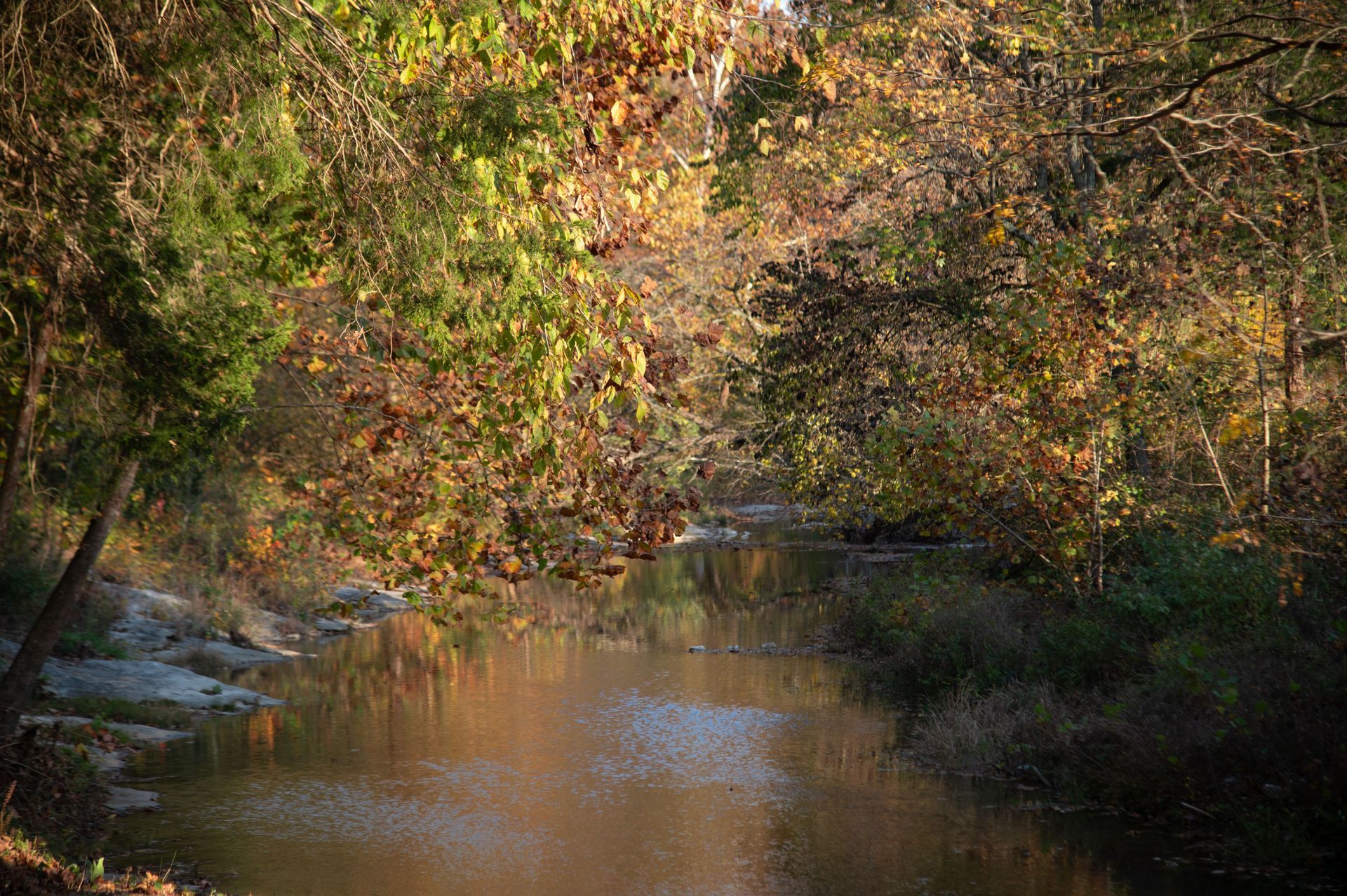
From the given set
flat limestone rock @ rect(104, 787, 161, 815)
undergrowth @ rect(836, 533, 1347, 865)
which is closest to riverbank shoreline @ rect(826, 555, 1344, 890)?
undergrowth @ rect(836, 533, 1347, 865)

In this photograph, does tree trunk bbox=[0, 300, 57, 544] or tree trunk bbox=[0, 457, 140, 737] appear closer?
tree trunk bbox=[0, 300, 57, 544]

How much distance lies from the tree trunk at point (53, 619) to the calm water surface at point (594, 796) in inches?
63.1

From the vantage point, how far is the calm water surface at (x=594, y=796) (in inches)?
389

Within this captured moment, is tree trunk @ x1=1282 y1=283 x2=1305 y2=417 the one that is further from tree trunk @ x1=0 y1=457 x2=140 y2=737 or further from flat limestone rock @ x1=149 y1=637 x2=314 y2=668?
flat limestone rock @ x1=149 y1=637 x2=314 y2=668

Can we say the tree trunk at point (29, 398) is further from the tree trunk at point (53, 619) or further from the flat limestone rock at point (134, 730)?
the flat limestone rock at point (134, 730)

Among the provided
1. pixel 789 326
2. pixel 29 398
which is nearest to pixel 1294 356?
pixel 789 326

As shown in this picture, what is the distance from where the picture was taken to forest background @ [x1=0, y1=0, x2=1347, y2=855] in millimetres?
7043

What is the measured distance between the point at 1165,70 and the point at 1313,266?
407 cm

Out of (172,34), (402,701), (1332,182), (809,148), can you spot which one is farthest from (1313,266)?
(402,701)

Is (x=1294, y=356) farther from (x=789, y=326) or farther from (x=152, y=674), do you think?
(x=152, y=674)

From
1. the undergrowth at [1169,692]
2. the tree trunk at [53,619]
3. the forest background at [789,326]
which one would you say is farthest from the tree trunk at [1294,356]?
the tree trunk at [53,619]

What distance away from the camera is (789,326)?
56.0 ft

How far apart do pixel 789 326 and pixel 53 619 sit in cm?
1061

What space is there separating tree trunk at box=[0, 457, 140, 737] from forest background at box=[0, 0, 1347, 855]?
62 millimetres
